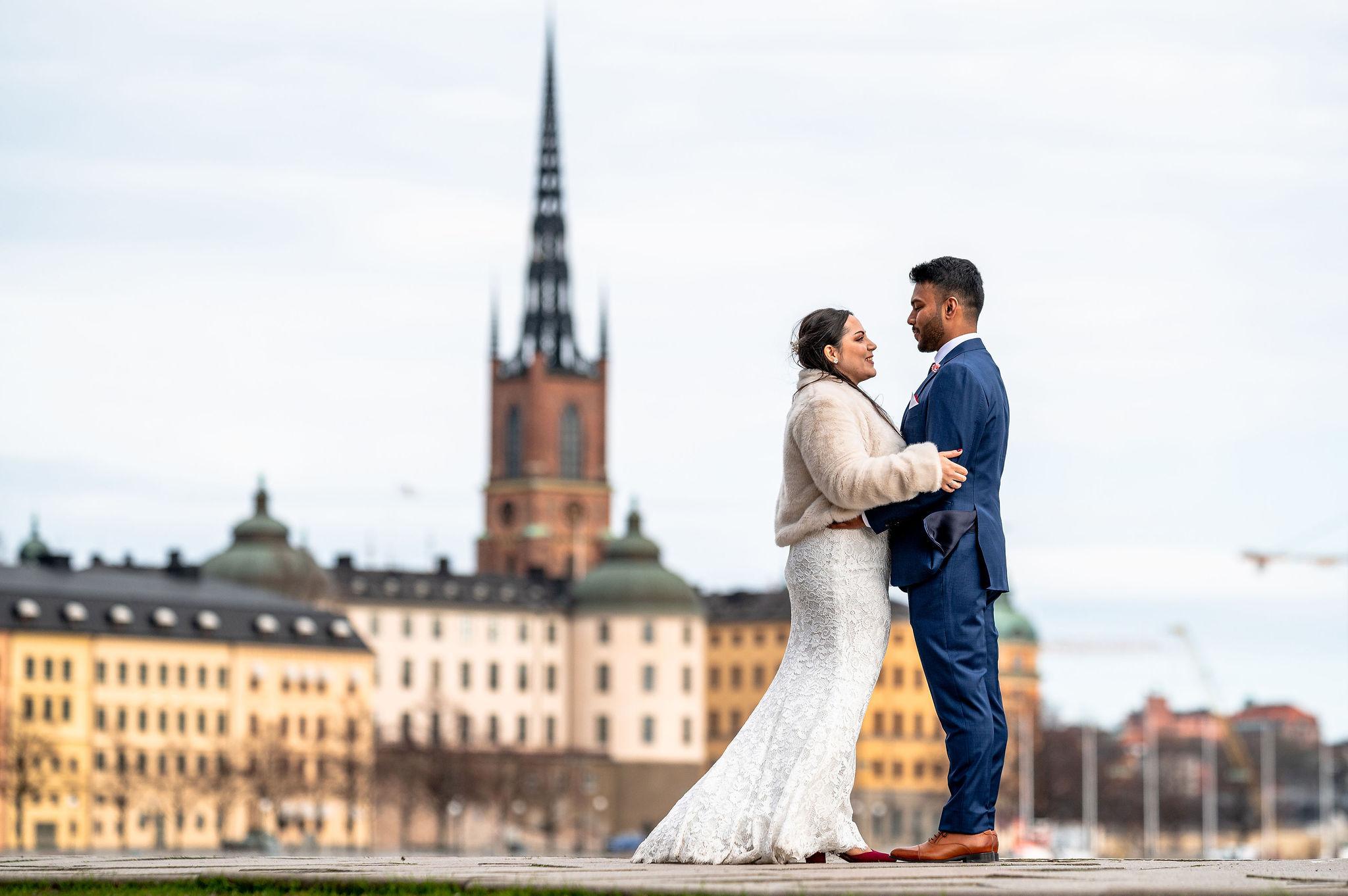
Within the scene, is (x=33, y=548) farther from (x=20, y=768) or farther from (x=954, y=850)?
(x=954, y=850)

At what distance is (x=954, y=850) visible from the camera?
1391 centimetres

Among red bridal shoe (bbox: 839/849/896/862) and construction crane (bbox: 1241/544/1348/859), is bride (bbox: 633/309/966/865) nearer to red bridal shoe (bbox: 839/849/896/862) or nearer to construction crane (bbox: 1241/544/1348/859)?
red bridal shoe (bbox: 839/849/896/862)

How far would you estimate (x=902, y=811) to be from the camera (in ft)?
541

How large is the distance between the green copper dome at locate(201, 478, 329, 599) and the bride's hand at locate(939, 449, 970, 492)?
141 meters

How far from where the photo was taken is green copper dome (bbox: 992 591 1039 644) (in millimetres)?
188625

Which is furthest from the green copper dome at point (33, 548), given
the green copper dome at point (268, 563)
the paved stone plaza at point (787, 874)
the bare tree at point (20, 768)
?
the paved stone plaza at point (787, 874)

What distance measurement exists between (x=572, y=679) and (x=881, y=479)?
149211 mm

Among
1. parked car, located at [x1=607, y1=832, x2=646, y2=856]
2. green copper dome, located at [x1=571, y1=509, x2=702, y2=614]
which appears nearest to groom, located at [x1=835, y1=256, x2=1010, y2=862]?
parked car, located at [x1=607, y1=832, x2=646, y2=856]

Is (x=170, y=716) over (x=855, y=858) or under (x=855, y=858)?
under

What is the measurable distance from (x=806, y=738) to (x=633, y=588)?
148459mm

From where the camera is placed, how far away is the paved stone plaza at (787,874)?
11.0m

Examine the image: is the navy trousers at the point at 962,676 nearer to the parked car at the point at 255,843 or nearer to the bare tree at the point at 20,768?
the parked car at the point at 255,843

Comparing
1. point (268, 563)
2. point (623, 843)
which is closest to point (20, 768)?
point (623, 843)

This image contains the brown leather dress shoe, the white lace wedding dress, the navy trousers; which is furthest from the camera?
the navy trousers
